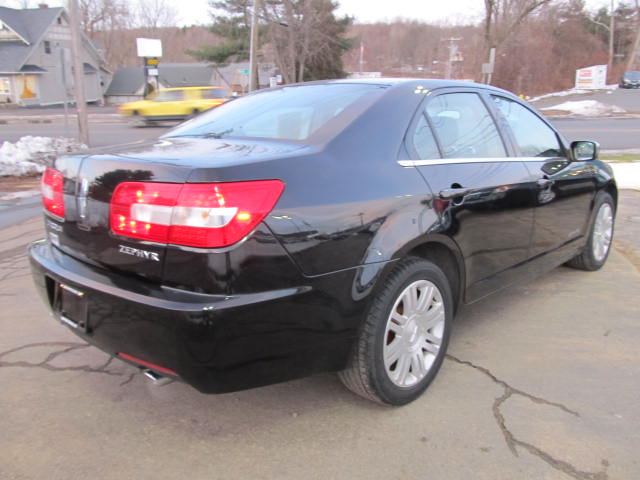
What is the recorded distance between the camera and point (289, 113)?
2.91 metres

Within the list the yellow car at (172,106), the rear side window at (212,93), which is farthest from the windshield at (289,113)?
the rear side window at (212,93)

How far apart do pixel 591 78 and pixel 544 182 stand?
48629 millimetres

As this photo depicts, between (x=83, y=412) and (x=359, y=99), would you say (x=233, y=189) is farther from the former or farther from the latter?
(x=83, y=412)

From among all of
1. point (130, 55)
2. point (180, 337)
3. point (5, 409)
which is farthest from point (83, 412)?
point (130, 55)

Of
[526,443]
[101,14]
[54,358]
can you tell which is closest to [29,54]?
[101,14]

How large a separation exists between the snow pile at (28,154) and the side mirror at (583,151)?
29.3 ft

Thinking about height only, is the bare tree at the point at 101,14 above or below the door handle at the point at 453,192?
above

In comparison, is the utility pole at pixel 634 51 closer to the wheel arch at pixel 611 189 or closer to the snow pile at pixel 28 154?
the snow pile at pixel 28 154

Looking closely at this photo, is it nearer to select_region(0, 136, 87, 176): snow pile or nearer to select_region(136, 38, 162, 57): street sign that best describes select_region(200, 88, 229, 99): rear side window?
select_region(0, 136, 87, 176): snow pile

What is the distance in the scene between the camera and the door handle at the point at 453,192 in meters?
2.70

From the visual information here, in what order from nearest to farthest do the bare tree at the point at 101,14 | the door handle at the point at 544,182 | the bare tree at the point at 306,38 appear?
the door handle at the point at 544,182 < the bare tree at the point at 306,38 < the bare tree at the point at 101,14

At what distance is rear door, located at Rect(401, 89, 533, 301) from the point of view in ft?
8.96

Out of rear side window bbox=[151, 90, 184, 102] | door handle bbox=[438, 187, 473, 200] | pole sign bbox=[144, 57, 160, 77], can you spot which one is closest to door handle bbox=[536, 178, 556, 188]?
door handle bbox=[438, 187, 473, 200]

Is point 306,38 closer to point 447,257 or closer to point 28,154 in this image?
point 28,154
